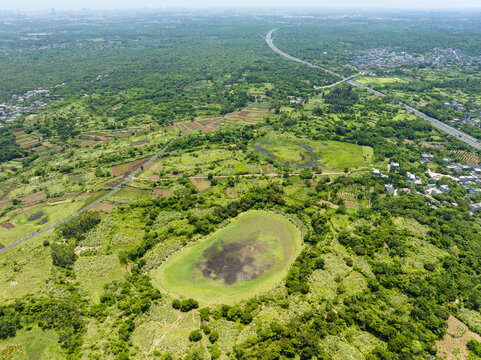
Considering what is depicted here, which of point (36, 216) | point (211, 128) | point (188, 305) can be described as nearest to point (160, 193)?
point (36, 216)

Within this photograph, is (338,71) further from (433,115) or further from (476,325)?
(476,325)

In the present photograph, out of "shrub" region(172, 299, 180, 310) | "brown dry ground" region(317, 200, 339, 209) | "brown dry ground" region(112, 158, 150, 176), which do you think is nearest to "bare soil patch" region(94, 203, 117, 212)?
"brown dry ground" region(112, 158, 150, 176)

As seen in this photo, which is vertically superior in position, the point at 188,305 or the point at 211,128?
the point at 211,128

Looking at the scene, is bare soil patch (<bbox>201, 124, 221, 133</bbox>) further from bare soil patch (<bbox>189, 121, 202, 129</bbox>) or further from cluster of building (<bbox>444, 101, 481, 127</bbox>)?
cluster of building (<bbox>444, 101, 481, 127</bbox>)

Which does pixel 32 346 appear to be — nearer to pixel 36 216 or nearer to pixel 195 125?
pixel 36 216

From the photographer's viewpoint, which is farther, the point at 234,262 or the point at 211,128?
the point at 211,128

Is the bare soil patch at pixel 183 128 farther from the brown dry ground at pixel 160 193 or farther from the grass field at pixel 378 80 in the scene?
the grass field at pixel 378 80
